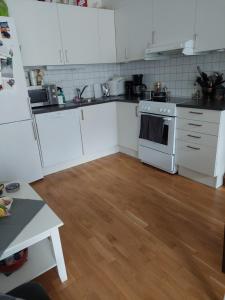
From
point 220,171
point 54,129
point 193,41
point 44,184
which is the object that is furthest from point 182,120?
point 44,184

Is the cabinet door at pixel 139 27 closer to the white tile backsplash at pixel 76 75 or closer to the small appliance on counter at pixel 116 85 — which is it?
the small appliance on counter at pixel 116 85

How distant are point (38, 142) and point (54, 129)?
0.26 metres

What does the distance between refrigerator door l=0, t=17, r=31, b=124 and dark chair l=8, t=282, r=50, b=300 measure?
1.84 m

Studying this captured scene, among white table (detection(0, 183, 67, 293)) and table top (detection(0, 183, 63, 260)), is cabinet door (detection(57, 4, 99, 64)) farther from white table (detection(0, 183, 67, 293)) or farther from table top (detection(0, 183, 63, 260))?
table top (detection(0, 183, 63, 260))

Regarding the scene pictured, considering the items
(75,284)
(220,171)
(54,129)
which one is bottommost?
(75,284)

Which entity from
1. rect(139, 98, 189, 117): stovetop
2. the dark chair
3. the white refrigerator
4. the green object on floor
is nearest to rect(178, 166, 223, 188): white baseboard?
rect(139, 98, 189, 117): stovetop

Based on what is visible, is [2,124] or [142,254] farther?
[2,124]

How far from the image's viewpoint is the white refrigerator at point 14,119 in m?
2.30

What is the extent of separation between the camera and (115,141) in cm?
363

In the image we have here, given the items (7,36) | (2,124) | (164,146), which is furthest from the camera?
(164,146)

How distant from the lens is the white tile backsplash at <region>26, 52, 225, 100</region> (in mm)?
2764

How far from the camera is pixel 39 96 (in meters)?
3.00

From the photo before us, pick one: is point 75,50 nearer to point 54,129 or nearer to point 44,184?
point 54,129

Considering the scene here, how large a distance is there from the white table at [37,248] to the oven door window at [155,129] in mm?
1692
